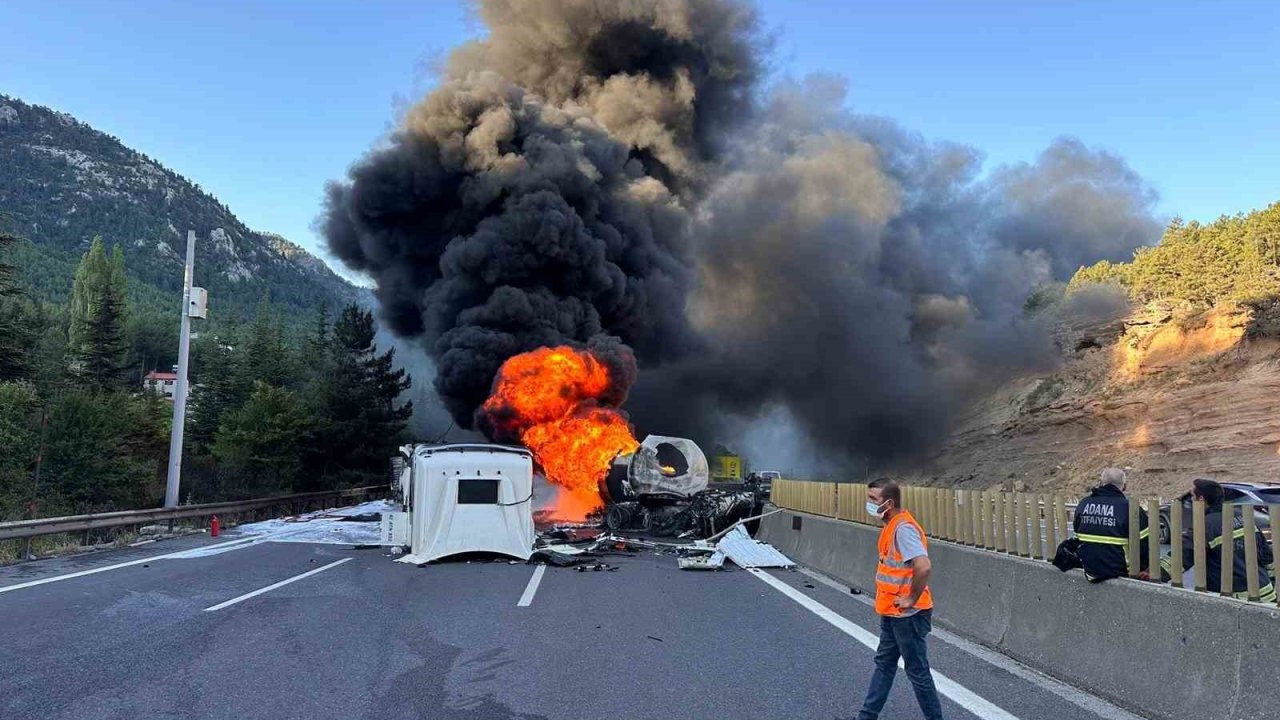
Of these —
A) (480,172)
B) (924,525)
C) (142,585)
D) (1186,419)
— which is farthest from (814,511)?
(480,172)

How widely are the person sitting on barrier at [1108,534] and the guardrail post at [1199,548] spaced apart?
37cm

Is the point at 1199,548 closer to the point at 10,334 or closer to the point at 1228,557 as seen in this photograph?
the point at 1228,557

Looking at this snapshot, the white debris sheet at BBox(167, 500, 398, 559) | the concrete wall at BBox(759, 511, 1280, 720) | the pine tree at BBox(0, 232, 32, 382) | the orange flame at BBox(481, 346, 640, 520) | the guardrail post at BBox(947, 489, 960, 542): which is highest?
the pine tree at BBox(0, 232, 32, 382)

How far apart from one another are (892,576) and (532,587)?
6343mm

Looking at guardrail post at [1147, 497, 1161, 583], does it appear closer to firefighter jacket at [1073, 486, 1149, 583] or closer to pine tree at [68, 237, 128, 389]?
firefighter jacket at [1073, 486, 1149, 583]

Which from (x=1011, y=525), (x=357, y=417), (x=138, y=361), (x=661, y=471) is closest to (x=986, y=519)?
(x=1011, y=525)

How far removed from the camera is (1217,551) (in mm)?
4688

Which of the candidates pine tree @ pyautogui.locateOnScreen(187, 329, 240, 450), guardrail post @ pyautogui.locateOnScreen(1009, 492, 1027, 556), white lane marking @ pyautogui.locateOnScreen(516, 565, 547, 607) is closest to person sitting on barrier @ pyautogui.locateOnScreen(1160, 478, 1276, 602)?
guardrail post @ pyautogui.locateOnScreen(1009, 492, 1027, 556)

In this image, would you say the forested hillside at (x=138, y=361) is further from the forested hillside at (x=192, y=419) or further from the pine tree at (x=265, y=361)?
the pine tree at (x=265, y=361)

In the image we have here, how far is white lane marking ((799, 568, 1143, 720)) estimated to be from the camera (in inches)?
178

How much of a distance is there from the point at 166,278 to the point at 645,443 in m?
120

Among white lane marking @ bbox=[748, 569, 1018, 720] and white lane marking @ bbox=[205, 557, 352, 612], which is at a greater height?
white lane marking @ bbox=[748, 569, 1018, 720]

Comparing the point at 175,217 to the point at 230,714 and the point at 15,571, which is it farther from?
the point at 230,714

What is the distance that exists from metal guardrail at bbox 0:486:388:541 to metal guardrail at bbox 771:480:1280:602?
12.3 m
